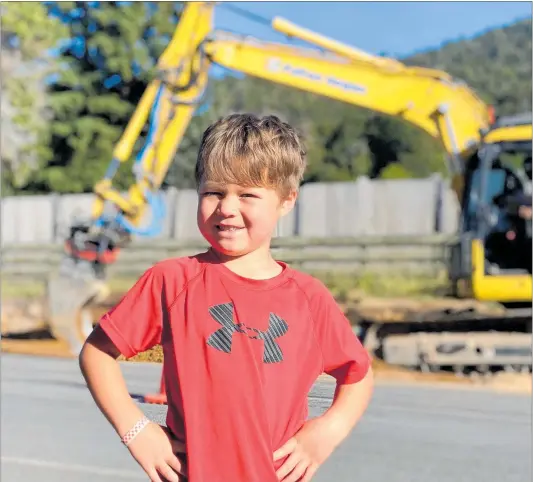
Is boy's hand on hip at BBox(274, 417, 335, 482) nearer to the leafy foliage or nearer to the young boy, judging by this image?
the young boy

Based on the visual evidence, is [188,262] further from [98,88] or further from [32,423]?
[98,88]

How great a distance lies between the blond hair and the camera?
1578 millimetres

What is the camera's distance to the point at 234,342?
154cm

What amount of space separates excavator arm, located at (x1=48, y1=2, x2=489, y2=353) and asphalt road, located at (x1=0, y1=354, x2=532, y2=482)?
9.35 ft

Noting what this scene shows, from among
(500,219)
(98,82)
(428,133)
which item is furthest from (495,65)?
(500,219)

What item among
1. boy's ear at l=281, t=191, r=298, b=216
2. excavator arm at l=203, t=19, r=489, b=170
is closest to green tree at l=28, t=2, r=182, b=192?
excavator arm at l=203, t=19, r=489, b=170

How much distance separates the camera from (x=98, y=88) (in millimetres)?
20516

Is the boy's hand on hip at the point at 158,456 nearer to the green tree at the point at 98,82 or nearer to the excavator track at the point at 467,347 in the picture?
the excavator track at the point at 467,347

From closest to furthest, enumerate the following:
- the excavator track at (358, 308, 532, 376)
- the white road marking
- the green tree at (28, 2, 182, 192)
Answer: the white road marking
the excavator track at (358, 308, 532, 376)
the green tree at (28, 2, 182, 192)

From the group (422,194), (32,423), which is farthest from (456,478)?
(422,194)

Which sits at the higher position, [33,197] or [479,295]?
[33,197]

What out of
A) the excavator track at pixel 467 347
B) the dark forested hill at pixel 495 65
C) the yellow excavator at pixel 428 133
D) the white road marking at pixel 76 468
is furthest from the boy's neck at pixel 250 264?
the dark forested hill at pixel 495 65

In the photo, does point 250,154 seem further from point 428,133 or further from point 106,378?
point 428,133

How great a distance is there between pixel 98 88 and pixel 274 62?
461 inches
